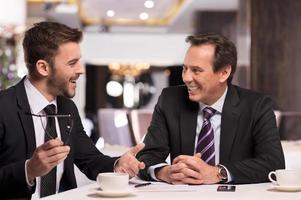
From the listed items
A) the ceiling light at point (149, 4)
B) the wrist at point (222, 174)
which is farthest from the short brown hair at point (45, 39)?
the ceiling light at point (149, 4)

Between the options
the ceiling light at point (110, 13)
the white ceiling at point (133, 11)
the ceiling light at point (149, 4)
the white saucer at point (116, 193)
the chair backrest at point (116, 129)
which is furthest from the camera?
the ceiling light at point (110, 13)

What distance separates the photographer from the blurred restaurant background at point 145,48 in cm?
635

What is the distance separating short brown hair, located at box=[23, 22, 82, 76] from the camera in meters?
2.64

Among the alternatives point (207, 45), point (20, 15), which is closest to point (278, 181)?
point (207, 45)

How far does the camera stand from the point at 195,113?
9.03 feet

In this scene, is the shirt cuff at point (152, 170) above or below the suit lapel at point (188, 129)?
below

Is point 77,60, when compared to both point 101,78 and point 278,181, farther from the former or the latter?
point 101,78

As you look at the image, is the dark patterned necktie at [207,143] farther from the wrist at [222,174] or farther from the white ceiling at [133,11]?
the white ceiling at [133,11]

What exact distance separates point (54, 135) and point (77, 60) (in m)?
0.34

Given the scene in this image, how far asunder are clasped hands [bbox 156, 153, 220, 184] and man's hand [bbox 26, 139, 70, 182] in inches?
17.0

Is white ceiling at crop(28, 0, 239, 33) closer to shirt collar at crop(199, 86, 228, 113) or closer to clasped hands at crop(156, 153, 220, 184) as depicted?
shirt collar at crop(199, 86, 228, 113)

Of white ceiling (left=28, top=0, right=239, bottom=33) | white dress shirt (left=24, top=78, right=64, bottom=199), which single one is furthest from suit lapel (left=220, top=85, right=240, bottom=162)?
white ceiling (left=28, top=0, right=239, bottom=33)

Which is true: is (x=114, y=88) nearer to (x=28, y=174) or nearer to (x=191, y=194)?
(x=28, y=174)

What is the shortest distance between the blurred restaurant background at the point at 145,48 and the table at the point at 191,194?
3.73ft
